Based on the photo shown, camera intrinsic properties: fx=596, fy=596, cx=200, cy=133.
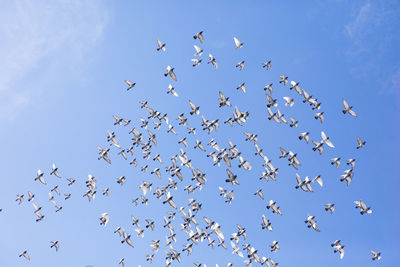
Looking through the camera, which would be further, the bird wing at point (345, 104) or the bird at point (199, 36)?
the bird wing at point (345, 104)

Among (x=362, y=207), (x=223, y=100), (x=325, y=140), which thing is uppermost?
(x=223, y=100)

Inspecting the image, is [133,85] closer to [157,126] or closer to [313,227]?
[157,126]

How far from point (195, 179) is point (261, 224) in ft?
37.7

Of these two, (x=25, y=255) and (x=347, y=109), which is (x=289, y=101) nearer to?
(x=347, y=109)

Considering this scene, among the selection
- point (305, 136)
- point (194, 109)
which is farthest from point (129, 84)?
point (305, 136)

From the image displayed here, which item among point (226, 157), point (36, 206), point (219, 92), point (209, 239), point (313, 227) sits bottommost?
point (313, 227)

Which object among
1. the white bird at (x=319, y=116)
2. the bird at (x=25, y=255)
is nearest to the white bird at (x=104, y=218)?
the bird at (x=25, y=255)

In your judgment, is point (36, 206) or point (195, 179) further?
point (36, 206)

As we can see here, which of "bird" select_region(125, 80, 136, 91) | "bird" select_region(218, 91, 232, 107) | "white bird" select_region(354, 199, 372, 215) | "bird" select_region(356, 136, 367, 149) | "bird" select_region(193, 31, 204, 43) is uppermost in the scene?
"bird" select_region(125, 80, 136, 91)

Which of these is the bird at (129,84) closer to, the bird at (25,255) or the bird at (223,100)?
the bird at (223,100)

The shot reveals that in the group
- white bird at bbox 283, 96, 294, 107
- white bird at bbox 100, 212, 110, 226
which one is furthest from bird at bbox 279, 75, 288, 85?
white bird at bbox 100, 212, 110, 226

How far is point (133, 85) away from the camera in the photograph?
8556 centimetres

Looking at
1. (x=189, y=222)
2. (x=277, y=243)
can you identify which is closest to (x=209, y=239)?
(x=189, y=222)

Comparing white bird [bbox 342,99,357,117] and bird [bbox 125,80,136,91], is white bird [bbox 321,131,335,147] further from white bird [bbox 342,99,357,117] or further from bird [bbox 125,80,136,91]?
bird [bbox 125,80,136,91]
